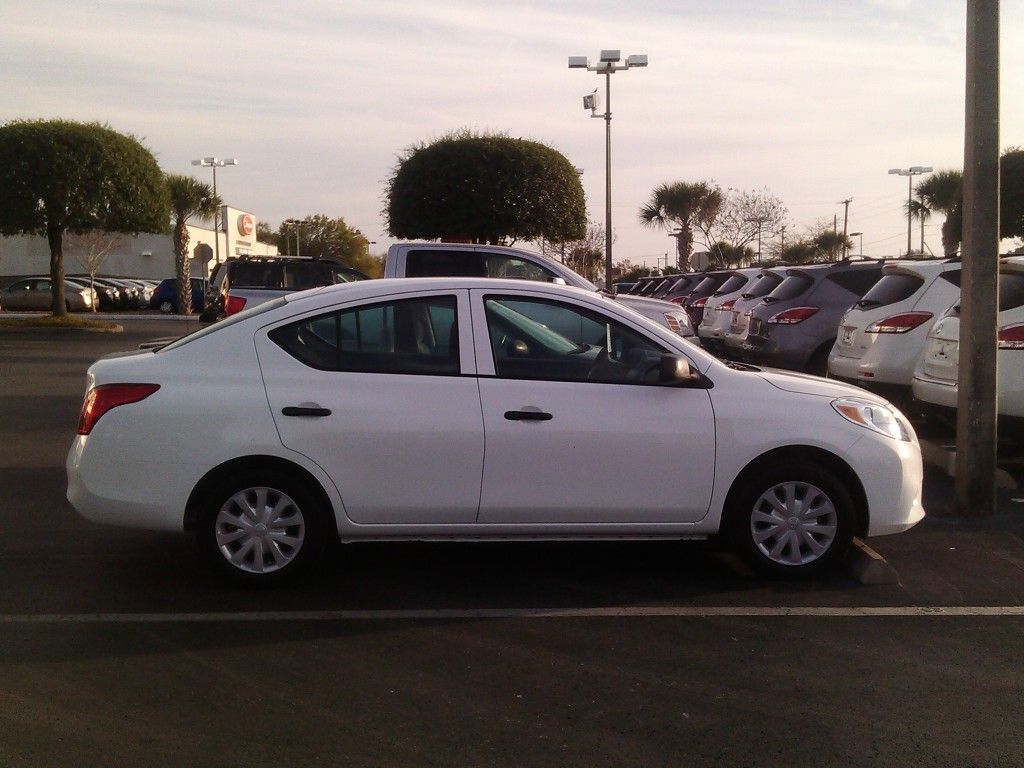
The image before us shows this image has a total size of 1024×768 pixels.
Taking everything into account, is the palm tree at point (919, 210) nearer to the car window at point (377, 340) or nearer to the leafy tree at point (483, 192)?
the leafy tree at point (483, 192)

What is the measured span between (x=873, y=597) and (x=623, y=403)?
175 centimetres

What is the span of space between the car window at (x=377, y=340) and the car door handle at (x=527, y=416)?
38 centimetres

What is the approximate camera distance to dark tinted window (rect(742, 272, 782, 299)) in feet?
47.3

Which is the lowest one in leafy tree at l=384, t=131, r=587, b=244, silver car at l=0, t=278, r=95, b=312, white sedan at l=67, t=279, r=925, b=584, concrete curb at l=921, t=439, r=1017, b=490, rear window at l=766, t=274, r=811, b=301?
concrete curb at l=921, t=439, r=1017, b=490

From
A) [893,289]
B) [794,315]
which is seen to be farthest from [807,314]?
[893,289]

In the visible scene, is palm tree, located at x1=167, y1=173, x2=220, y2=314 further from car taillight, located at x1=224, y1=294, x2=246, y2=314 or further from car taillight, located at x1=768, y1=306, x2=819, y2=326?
car taillight, located at x1=768, y1=306, x2=819, y2=326

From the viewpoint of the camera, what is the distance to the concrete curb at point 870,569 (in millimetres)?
6004

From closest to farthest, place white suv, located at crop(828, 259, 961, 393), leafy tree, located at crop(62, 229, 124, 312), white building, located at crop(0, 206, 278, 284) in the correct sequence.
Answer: white suv, located at crop(828, 259, 961, 393)
leafy tree, located at crop(62, 229, 124, 312)
white building, located at crop(0, 206, 278, 284)

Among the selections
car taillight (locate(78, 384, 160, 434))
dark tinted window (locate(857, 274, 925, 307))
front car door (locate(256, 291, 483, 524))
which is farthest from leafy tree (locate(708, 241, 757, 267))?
car taillight (locate(78, 384, 160, 434))

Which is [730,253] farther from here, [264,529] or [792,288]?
[264,529]

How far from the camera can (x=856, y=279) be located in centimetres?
1305

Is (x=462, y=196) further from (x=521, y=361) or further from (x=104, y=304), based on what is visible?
(x=104, y=304)

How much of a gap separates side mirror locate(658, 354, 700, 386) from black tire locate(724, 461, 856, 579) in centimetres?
69

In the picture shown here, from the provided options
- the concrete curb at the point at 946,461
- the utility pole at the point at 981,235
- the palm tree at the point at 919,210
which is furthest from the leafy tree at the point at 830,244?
the utility pole at the point at 981,235
